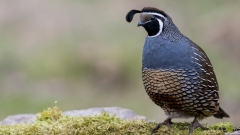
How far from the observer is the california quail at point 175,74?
4438 mm

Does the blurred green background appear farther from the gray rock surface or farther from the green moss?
the green moss

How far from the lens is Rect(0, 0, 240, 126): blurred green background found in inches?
359

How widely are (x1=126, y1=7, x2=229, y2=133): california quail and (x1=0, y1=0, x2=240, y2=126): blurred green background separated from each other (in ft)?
12.4

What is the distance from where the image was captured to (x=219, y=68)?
972 centimetres

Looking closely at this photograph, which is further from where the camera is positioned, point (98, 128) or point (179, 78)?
point (179, 78)

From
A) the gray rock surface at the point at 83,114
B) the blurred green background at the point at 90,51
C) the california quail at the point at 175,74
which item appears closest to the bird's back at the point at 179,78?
the california quail at the point at 175,74

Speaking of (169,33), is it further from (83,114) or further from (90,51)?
(90,51)

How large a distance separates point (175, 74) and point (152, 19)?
58 centimetres

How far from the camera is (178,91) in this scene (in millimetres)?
4410

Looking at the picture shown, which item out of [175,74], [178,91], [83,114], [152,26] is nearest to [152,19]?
[152,26]

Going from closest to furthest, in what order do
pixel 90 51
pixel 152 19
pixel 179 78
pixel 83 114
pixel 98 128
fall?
pixel 98 128 → pixel 179 78 → pixel 152 19 → pixel 83 114 → pixel 90 51

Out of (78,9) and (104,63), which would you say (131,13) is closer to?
(104,63)

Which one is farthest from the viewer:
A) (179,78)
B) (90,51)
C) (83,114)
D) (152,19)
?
(90,51)

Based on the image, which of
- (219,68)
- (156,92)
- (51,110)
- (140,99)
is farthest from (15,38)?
(156,92)
